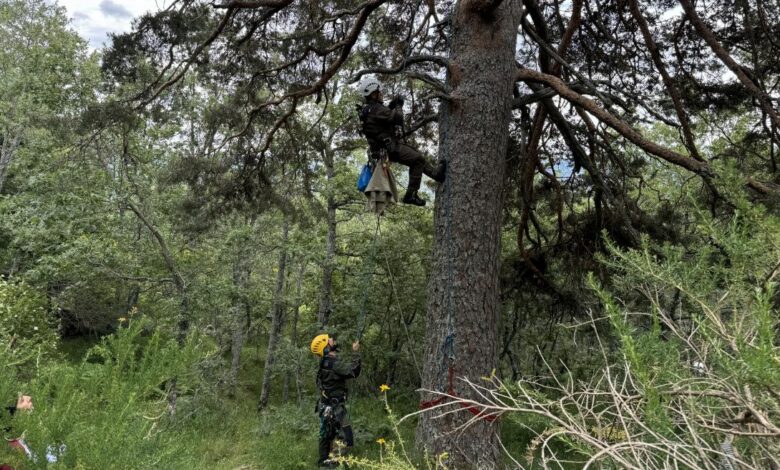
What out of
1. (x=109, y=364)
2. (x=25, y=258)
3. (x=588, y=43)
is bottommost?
(x=109, y=364)

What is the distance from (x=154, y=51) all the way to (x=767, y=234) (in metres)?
5.35

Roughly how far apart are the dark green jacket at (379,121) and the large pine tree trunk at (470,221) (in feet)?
1.33

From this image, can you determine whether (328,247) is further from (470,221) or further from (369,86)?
(470,221)

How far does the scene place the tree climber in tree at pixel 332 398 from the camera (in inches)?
225

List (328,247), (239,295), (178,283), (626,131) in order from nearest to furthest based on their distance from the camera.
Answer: (626,131) < (178,283) < (239,295) < (328,247)

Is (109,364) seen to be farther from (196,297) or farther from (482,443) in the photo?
(196,297)

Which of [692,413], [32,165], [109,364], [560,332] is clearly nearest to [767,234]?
[692,413]

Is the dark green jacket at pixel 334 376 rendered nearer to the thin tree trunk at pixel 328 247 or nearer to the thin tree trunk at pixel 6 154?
the thin tree trunk at pixel 328 247

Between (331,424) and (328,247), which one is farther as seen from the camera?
(328,247)

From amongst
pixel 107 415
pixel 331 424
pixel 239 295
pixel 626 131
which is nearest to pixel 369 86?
pixel 626 131

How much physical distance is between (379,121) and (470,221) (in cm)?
117

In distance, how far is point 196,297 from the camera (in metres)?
9.41

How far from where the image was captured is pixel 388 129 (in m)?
3.96

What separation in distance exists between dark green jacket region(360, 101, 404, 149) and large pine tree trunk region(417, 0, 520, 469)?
404mm
